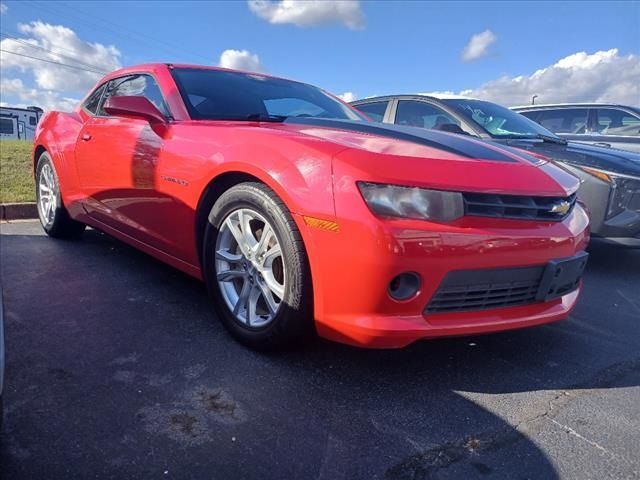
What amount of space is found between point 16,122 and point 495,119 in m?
25.4

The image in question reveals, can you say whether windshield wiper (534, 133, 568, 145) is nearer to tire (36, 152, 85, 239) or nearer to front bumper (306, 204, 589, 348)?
front bumper (306, 204, 589, 348)

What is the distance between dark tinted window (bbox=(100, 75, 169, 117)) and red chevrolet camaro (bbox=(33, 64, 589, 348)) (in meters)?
0.11

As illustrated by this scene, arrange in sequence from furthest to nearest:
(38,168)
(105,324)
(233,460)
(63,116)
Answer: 1. (38,168)
2. (63,116)
3. (105,324)
4. (233,460)

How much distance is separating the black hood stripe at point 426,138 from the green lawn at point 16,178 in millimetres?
4369

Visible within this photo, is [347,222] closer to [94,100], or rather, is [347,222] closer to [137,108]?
[137,108]

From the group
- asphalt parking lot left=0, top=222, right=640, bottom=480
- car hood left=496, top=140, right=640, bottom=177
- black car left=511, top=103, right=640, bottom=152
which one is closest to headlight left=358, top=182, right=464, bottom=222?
asphalt parking lot left=0, top=222, right=640, bottom=480

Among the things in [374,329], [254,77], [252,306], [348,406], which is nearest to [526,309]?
[374,329]

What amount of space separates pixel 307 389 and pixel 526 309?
1.03 m

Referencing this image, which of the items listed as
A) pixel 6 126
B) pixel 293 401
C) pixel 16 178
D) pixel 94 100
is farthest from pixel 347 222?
pixel 6 126

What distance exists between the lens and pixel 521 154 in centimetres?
260

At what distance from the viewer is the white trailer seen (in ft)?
77.1

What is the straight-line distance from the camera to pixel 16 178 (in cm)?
700

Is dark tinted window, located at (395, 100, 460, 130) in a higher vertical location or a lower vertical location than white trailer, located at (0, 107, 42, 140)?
higher

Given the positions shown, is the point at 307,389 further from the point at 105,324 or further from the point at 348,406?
the point at 105,324
